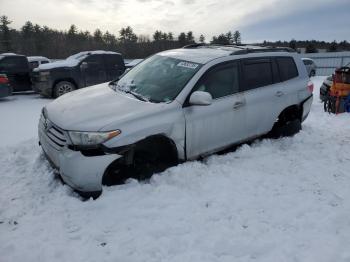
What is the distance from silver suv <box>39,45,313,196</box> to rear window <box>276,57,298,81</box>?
18 mm

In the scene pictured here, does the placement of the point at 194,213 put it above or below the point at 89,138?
below

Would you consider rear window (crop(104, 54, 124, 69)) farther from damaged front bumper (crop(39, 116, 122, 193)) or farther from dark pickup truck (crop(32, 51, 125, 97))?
damaged front bumper (crop(39, 116, 122, 193))

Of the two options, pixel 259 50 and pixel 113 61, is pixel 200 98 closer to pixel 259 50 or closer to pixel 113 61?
pixel 259 50

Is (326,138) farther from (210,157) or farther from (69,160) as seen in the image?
(69,160)

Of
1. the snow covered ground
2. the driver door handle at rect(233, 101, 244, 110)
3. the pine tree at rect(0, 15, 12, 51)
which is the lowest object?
the snow covered ground

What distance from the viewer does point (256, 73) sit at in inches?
223

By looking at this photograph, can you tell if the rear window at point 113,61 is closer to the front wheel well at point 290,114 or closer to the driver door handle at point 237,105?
the front wheel well at point 290,114

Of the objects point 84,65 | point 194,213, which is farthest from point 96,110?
point 84,65

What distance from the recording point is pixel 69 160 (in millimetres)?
3951

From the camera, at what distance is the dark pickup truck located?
487 inches

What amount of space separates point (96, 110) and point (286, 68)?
3.52 metres

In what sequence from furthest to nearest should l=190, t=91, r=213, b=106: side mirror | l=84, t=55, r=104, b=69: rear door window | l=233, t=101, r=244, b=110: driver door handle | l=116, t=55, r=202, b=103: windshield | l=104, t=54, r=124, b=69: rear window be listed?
l=104, t=54, r=124, b=69: rear window, l=84, t=55, r=104, b=69: rear door window, l=233, t=101, r=244, b=110: driver door handle, l=116, t=55, r=202, b=103: windshield, l=190, t=91, r=213, b=106: side mirror

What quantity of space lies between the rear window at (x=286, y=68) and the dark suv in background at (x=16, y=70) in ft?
34.2

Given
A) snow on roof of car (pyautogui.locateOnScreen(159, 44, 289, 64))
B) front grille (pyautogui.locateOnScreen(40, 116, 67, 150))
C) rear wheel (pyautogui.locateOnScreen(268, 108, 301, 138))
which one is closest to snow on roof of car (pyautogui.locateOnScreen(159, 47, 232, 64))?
snow on roof of car (pyautogui.locateOnScreen(159, 44, 289, 64))
